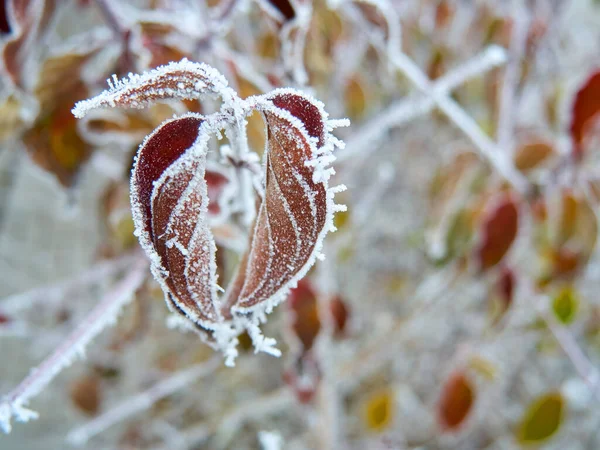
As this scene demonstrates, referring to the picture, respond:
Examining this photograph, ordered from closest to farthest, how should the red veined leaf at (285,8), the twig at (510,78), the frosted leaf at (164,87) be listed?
the frosted leaf at (164,87), the red veined leaf at (285,8), the twig at (510,78)

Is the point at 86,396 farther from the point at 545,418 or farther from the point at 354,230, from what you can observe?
the point at 545,418

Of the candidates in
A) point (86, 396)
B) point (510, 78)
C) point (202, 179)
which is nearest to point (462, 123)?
point (510, 78)

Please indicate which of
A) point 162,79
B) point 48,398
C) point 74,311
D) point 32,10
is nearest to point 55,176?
point 32,10

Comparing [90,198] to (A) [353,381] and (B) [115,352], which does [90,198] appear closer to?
(B) [115,352]

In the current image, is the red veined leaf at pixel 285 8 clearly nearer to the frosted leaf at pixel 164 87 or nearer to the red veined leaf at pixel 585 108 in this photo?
the frosted leaf at pixel 164 87

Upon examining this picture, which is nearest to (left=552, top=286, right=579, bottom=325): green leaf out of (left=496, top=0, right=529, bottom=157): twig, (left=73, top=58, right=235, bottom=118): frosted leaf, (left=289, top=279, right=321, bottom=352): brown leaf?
(left=496, top=0, right=529, bottom=157): twig

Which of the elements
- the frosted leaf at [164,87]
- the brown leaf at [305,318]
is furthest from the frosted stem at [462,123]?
the frosted leaf at [164,87]

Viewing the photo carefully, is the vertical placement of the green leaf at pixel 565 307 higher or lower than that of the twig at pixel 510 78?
lower
